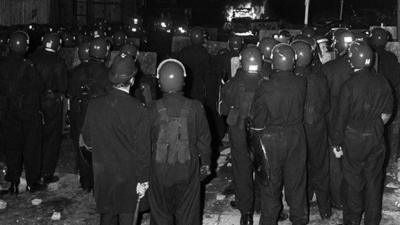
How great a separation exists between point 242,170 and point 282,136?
3.55 ft

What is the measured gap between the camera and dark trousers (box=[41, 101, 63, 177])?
837 centimetres

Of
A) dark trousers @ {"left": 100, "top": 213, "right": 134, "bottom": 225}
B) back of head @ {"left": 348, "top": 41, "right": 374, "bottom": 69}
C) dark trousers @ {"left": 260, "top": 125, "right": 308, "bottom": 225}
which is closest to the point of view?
dark trousers @ {"left": 100, "top": 213, "right": 134, "bottom": 225}

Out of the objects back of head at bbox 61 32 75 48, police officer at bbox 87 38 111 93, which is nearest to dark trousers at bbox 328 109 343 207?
police officer at bbox 87 38 111 93

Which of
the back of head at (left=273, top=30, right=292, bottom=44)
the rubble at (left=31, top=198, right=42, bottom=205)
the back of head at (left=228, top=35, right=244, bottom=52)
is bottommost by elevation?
the rubble at (left=31, top=198, right=42, bottom=205)

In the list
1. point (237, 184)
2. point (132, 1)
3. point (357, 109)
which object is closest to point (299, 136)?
point (357, 109)

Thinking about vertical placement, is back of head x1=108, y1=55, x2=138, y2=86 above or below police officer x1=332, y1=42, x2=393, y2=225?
above

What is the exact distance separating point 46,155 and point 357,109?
17.6 feet

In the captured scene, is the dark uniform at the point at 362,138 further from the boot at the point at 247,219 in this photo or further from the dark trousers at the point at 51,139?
the dark trousers at the point at 51,139

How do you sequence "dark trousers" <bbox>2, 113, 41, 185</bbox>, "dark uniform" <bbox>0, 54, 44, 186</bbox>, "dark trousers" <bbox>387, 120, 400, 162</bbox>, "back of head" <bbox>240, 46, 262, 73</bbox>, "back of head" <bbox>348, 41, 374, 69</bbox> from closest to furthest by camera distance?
"back of head" <bbox>348, 41, 374, 69</bbox> < "back of head" <bbox>240, 46, 262, 73</bbox> < "dark uniform" <bbox>0, 54, 44, 186</bbox> < "dark trousers" <bbox>2, 113, 41, 185</bbox> < "dark trousers" <bbox>387, 120, 400, 162</bbox>

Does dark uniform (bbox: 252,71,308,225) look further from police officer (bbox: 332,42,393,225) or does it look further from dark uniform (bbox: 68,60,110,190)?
dark uniform (bbox: 68,60,110,190)

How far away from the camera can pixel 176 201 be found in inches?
217

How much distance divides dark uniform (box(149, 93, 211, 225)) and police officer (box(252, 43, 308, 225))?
93cm

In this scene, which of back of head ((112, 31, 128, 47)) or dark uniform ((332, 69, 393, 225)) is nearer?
dark uniform ((332, 69, 393, 225))

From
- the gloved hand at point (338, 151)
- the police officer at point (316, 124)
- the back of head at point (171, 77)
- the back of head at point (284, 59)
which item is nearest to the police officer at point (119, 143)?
the back of head at point (171, 77)
